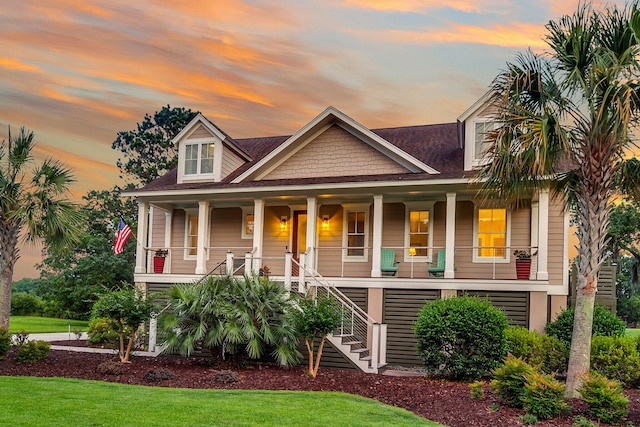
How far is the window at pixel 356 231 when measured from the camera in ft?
63.0

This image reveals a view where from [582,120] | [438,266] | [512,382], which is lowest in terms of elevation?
[512,382]

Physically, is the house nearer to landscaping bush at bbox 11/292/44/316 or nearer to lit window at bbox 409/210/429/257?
lit window at bbox 409/210/429/257

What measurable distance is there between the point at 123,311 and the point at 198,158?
7.26 meters

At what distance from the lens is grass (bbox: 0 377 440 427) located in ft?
28.6

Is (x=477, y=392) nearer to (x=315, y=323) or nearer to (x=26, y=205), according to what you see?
(x=315, y=323)

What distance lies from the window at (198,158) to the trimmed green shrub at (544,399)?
13.6 meters

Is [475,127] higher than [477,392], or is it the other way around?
[475,127]

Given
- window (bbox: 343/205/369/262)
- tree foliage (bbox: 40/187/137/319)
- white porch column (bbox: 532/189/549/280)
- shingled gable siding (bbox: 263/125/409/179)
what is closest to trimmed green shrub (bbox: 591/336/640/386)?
white porch column (bbox: 532/189/549/280)

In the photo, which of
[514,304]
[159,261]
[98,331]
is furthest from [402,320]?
[98,331]

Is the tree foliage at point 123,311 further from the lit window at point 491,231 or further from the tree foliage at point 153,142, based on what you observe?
the tree foliage at point 153,142

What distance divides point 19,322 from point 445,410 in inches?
1085

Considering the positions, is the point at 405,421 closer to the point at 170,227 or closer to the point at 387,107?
the point at 170,227

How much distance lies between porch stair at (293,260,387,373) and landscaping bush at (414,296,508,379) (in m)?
1.56

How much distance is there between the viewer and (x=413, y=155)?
18.8 metres
